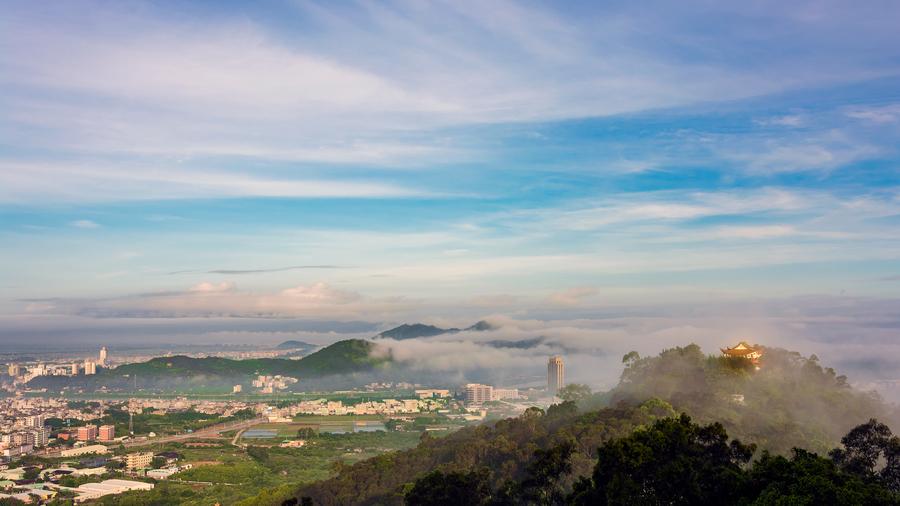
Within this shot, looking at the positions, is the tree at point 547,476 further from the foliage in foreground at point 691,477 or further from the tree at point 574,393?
the tree at point 574,393

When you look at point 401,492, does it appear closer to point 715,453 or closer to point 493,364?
point 715,453

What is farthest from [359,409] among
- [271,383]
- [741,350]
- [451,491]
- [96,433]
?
[451,491]

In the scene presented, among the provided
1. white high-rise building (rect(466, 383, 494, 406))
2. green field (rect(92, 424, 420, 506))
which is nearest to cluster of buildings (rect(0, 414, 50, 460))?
green field (rect(92, 424, 420, 506))

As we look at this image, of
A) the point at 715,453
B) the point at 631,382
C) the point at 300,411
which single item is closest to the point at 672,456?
the point at 715,453

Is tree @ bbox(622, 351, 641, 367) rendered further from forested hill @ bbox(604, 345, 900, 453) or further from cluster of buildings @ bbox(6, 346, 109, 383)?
cluster of buildings @ bbox(6, 346, 109, 383)

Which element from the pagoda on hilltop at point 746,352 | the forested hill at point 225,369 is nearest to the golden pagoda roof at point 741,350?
the pagoda on hilltop at point 746,352
